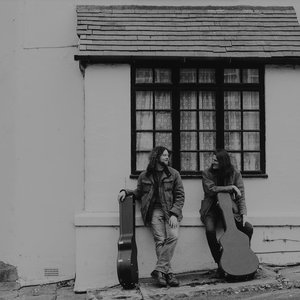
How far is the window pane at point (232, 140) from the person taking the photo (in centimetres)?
1148

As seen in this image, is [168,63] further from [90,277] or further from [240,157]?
[90,277]

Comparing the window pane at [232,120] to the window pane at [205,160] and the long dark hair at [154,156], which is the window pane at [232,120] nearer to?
the window pane at [205,160]

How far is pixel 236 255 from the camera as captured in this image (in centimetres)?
1024

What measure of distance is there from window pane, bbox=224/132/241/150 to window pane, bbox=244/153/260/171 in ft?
0.68

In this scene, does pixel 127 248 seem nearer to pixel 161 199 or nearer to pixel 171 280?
pixel 171 280

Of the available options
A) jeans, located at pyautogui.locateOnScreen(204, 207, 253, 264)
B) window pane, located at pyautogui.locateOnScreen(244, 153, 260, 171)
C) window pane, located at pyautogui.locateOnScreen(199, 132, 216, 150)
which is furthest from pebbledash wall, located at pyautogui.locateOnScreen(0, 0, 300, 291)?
window pane, located at pyautogui.locateOnScreen(199, 132, 216, 150)

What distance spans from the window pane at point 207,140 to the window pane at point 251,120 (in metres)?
0.54

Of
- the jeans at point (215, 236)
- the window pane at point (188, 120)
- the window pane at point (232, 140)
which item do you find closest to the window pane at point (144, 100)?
the window pane at point (188, 120)

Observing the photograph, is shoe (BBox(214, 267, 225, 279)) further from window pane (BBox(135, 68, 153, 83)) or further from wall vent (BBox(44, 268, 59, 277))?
window pane (BBox(135, 68, 153, 83))

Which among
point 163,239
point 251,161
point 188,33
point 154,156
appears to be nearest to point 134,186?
point 154,156

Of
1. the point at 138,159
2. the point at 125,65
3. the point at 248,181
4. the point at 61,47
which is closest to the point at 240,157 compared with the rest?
the point at 248,181

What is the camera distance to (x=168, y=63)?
1135cm

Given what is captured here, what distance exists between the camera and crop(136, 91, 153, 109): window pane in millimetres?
11406

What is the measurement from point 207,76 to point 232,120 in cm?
81
